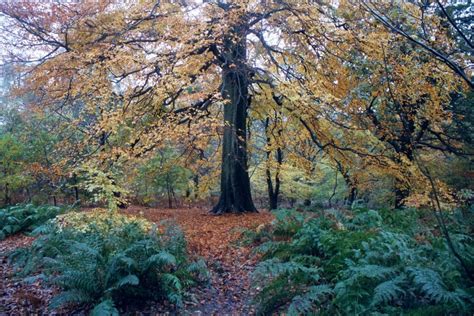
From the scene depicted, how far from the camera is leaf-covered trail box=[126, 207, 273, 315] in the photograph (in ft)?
15.7

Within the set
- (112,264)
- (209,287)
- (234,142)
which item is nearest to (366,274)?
(209,287)

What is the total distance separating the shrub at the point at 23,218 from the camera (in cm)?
866

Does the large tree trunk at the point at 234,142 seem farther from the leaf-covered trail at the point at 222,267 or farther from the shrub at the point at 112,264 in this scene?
the shrub at the point at 112,264

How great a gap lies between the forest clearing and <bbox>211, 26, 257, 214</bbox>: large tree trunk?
0.06 m

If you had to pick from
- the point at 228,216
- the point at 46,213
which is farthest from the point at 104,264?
the point at 228,216

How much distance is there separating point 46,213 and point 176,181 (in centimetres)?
887

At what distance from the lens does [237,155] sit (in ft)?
36.6

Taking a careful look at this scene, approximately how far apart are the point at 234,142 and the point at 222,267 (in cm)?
511

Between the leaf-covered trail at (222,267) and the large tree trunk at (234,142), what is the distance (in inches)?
66.7

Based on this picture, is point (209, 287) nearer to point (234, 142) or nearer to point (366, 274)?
point (366, 274)

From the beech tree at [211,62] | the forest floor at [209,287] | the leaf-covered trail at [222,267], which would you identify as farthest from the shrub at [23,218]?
the leaf-covered trail at [222,267]

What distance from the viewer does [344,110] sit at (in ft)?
31.6

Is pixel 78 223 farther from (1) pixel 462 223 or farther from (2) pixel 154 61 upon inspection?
(1) pixel 462 223

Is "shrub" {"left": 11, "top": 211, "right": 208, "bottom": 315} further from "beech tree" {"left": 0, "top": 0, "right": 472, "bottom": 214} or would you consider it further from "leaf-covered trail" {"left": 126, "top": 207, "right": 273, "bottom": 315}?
"beech tree" {"left": 0, "top": 0, "right": 472, "bottom": 214}
